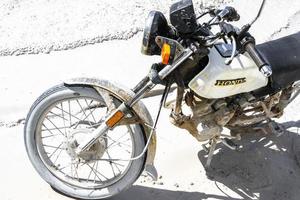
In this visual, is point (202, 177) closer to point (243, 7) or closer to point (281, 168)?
point (281, 168)

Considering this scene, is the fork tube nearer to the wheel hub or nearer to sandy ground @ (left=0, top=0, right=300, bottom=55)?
the wheel hub

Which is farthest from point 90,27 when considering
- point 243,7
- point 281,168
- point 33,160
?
point 281,168

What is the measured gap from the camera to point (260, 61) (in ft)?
8.17

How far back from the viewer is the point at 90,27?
4.78m

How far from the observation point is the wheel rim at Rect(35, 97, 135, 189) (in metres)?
3.20

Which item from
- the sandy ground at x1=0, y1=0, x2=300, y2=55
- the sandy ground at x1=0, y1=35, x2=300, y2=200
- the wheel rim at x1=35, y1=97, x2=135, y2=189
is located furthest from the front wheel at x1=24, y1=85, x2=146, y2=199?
the sandy ground at x1=0, y1=0, x2=300, y2=55

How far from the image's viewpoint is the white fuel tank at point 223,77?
2.82 metres

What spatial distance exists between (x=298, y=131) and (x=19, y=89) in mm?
2192

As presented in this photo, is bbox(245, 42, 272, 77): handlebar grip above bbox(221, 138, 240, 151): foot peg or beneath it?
above

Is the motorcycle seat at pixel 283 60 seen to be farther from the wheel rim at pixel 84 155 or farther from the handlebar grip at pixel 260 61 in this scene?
the wheel rim at pixel 84 155

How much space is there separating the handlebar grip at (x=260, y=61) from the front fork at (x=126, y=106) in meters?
0.29

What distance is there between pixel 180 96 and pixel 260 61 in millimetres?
585

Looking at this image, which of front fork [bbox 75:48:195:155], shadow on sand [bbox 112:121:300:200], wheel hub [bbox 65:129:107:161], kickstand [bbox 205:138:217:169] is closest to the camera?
front fork [bbox 75:48:195:155]

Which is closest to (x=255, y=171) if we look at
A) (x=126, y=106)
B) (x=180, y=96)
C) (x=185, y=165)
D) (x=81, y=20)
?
(x=185, y=165)
